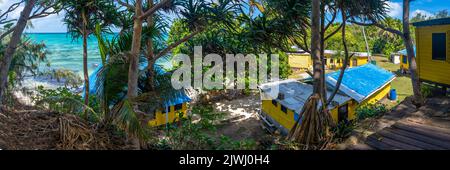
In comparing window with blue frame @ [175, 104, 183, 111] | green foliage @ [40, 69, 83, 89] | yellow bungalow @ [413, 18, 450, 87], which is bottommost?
window with blue frame @ [175, 104, 183, 111]

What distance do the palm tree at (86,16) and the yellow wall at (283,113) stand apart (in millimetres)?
6743

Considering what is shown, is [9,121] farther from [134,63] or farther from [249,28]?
[249,28]

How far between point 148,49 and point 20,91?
20.0 feet

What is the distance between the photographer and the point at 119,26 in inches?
261

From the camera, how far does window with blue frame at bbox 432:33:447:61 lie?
7096 millimetres

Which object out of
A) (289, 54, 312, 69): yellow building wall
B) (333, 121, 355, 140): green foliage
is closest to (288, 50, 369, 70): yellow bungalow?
(289, 54, 312, 69): yellow building wall

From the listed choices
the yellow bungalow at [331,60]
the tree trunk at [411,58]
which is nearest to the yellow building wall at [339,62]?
the yellow bungalow at [331,60]

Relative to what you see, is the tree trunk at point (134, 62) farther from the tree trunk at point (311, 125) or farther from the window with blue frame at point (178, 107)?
the window with blue frame at point (178, 107)

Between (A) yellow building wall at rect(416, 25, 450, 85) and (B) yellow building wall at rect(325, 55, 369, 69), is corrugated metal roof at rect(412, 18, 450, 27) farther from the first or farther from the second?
(B) yellow building wall at rect(325, 55, 369, 69)

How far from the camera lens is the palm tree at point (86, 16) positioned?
238 inches

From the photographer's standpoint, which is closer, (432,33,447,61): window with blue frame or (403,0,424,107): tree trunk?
(403,0,424,107): tree trunk

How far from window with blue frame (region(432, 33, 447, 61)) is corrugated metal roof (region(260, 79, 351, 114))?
3387mm

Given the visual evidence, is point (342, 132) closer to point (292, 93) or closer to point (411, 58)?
point (411, 58)

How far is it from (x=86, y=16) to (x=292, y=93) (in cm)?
766
